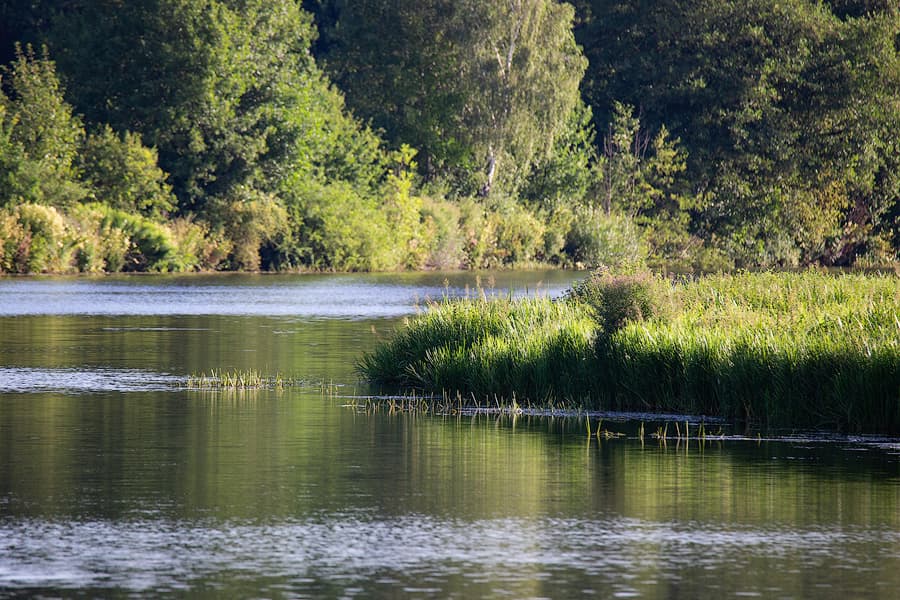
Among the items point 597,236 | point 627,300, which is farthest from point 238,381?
point 597,236

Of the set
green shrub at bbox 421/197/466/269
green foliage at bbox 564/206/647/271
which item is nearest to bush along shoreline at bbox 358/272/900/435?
green shrub at bbox 421/197/466/269

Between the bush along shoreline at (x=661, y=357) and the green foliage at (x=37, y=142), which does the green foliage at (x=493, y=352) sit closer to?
the bush along shoreline at (x=661, y=357)

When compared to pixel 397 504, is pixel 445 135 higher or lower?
higher

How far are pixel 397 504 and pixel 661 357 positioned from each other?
8.82m

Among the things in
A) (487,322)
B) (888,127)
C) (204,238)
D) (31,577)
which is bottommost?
(31,577)

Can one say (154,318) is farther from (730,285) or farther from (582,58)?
(582,58)

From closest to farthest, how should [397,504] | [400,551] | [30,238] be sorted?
[400,551] → [397,504] → [30,238]

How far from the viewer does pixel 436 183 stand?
93.1 m

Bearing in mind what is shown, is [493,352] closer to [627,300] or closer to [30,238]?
[627,300]

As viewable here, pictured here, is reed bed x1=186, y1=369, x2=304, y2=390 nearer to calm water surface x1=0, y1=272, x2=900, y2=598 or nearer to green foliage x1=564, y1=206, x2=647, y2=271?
calm water surface x1=0, y1=272, x2=900, y2=598

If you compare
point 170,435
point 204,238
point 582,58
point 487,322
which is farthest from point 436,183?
point 170,435

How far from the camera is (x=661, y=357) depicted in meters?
23.5

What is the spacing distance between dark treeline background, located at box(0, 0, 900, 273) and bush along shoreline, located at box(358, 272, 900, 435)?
43.2 metres

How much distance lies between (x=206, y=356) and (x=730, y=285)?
10135 mm
